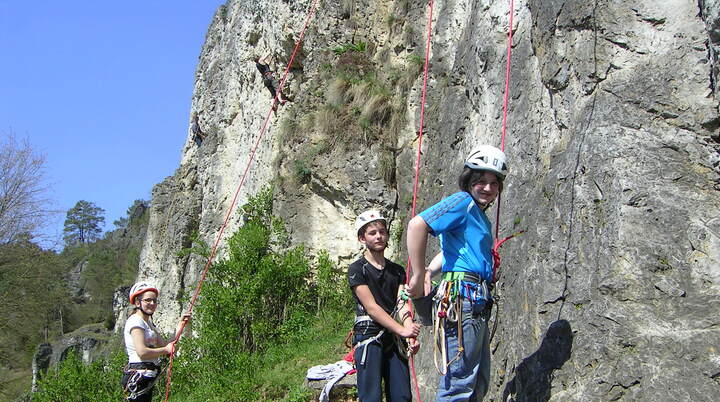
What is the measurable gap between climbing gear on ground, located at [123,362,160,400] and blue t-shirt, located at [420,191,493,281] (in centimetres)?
278

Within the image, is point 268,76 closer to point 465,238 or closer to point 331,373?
point 331,373

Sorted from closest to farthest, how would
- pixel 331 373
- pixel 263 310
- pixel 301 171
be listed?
pixel 331 373, pixel 263 310, pixel 301 171

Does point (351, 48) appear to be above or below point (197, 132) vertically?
below

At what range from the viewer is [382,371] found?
4508 mm

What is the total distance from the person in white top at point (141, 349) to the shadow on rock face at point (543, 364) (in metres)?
2.72

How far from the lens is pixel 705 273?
4070 millimetres

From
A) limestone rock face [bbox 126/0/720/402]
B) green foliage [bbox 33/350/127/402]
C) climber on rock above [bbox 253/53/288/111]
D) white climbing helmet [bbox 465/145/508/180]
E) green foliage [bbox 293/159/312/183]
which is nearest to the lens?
white climbing helmet [bbox 465/145/508/180]

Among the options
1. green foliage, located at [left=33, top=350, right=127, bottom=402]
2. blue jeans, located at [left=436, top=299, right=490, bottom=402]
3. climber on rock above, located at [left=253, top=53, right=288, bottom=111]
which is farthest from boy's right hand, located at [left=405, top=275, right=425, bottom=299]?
climber on rock above, located at [left=253, top=53, right=288, bottom=111]

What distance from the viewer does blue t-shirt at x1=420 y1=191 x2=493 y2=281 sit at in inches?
148

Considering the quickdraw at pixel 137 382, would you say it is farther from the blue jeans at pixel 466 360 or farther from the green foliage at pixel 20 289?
the green foliage at pixel 20 289

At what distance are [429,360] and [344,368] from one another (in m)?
1.36

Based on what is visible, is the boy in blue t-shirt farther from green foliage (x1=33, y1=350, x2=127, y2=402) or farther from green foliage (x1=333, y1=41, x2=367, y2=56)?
green foliage (x1=333, y1=41, x2=367, y2=56)

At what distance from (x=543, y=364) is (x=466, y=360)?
1.04 metres

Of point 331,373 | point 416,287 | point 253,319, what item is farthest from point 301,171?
point 416,287
